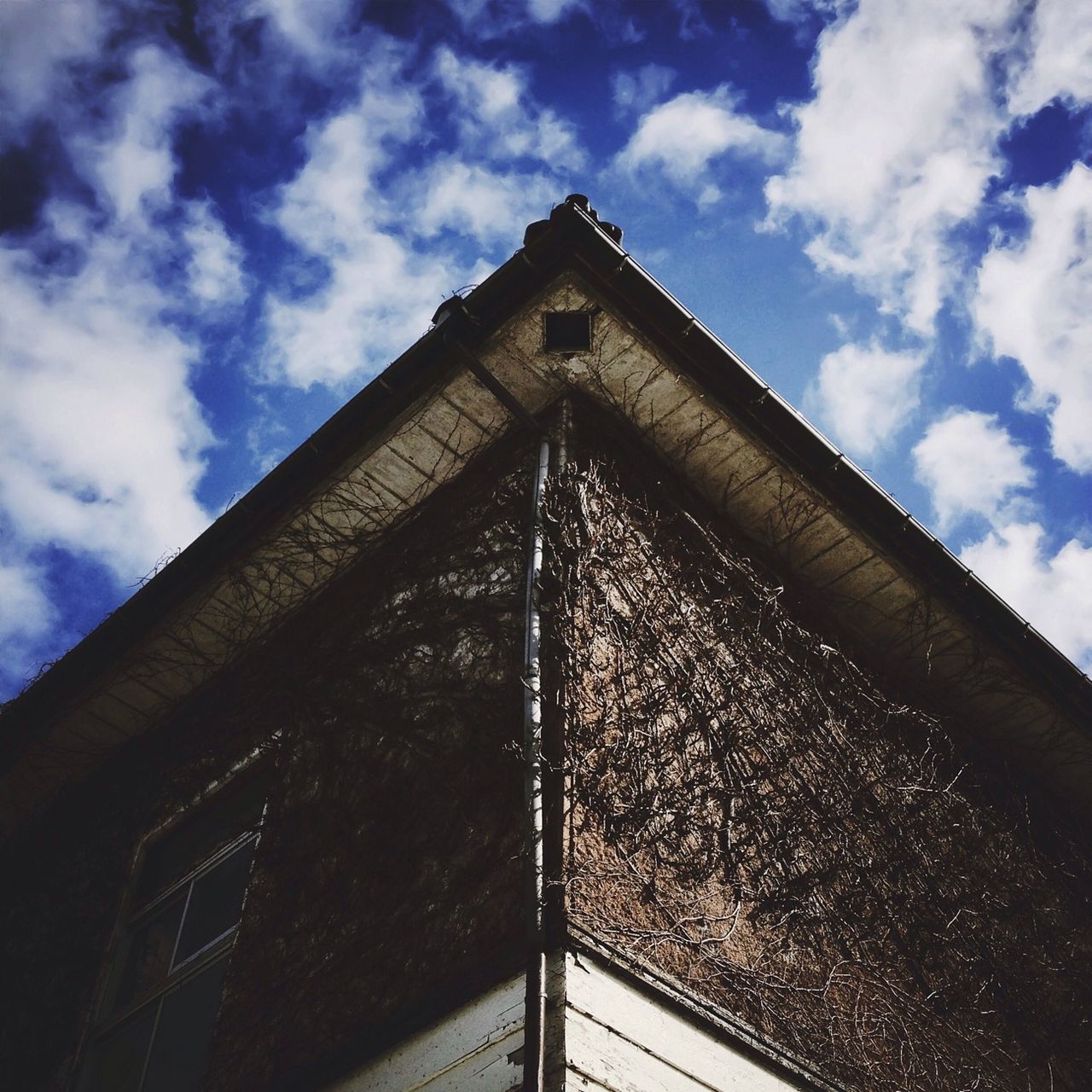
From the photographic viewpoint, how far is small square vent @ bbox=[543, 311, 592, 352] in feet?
15.0

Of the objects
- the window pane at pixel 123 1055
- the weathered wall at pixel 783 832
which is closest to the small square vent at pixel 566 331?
the weathered wall at pixel 783 832

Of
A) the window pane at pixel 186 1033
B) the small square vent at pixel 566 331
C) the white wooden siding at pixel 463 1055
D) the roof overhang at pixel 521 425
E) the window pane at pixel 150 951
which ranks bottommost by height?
the white wooden siding at pixel 463 1055

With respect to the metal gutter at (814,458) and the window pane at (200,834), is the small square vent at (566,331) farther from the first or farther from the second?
the window pane at (200,834)

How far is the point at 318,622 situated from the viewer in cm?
536

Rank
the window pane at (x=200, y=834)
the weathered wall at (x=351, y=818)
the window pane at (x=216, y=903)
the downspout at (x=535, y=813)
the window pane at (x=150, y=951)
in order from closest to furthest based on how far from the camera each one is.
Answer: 1. the downspout at (x=535, y=813)
2. the weathered wall at (x=351, y=818)
3. the window pane at (x=216, y=903)
4. the window pane at (x=150, y=951)
5. the window pane at (x=200, y=834)

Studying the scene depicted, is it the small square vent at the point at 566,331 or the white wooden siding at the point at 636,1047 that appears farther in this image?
the small square vent at the point at 566,331

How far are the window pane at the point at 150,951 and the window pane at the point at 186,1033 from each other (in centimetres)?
30

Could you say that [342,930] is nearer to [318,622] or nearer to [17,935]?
[318,622]

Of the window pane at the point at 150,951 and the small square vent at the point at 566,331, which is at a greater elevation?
the small square vent at the point at 566,331

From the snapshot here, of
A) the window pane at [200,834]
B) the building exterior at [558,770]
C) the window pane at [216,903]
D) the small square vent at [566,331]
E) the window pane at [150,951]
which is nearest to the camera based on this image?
the building exterior at [558,770]

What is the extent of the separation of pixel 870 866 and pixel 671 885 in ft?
4.93

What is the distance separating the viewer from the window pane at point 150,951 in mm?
4938

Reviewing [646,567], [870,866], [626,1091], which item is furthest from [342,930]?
[870,866]

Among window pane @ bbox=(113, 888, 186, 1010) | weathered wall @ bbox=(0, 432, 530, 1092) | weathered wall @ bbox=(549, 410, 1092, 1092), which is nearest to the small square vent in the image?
weathered wall @ bbox=(549, 410, 1092, 1092)
